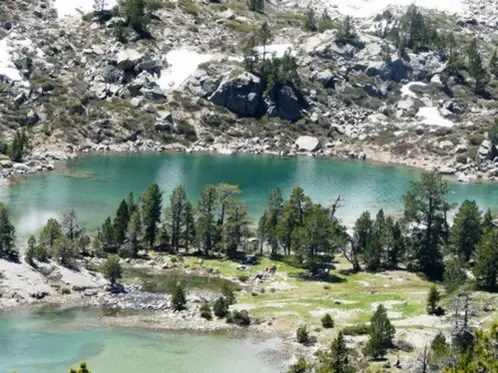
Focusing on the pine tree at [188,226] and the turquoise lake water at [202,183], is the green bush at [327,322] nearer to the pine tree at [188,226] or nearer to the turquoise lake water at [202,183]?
the pine tree at [188,226]

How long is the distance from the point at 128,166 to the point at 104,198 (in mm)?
37623

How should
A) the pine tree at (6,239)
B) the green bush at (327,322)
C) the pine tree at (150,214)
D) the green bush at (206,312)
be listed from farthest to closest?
the pine tree at (150,214) → the pine tree at (6,239) → the green bush at (206,312) → the green bush at (327,322)

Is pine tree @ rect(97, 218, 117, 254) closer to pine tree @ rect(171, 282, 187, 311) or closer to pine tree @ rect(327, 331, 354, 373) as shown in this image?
pine tree @ rect(171, 282, 187, 311)

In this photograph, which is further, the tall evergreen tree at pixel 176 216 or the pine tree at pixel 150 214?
the tall evergreen tree at pixel 176 216

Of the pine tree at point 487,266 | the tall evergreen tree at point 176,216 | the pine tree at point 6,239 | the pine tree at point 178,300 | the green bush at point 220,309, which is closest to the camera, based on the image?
the green bush at point 220,309

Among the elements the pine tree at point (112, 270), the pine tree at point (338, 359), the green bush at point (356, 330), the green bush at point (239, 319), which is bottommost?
the green bush at point (239, 319)

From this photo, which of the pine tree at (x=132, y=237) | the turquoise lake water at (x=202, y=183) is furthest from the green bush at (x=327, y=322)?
the turquoise lake water at (x=202, y=183)

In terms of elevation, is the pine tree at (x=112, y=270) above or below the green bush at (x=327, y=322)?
above

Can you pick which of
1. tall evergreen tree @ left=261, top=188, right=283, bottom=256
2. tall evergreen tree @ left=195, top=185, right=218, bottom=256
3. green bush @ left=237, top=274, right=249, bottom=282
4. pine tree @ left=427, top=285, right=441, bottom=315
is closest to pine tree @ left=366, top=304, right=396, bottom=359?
pine tree @ left=427, top=285, right=441, bottom=315

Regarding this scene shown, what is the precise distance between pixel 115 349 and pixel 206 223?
37441mm

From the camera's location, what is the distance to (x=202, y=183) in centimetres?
15500

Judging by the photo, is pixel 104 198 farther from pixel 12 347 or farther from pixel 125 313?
pixel 12 347

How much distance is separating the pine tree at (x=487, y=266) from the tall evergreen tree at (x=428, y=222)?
40.5 feet

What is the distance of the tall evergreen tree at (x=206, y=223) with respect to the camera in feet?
335
